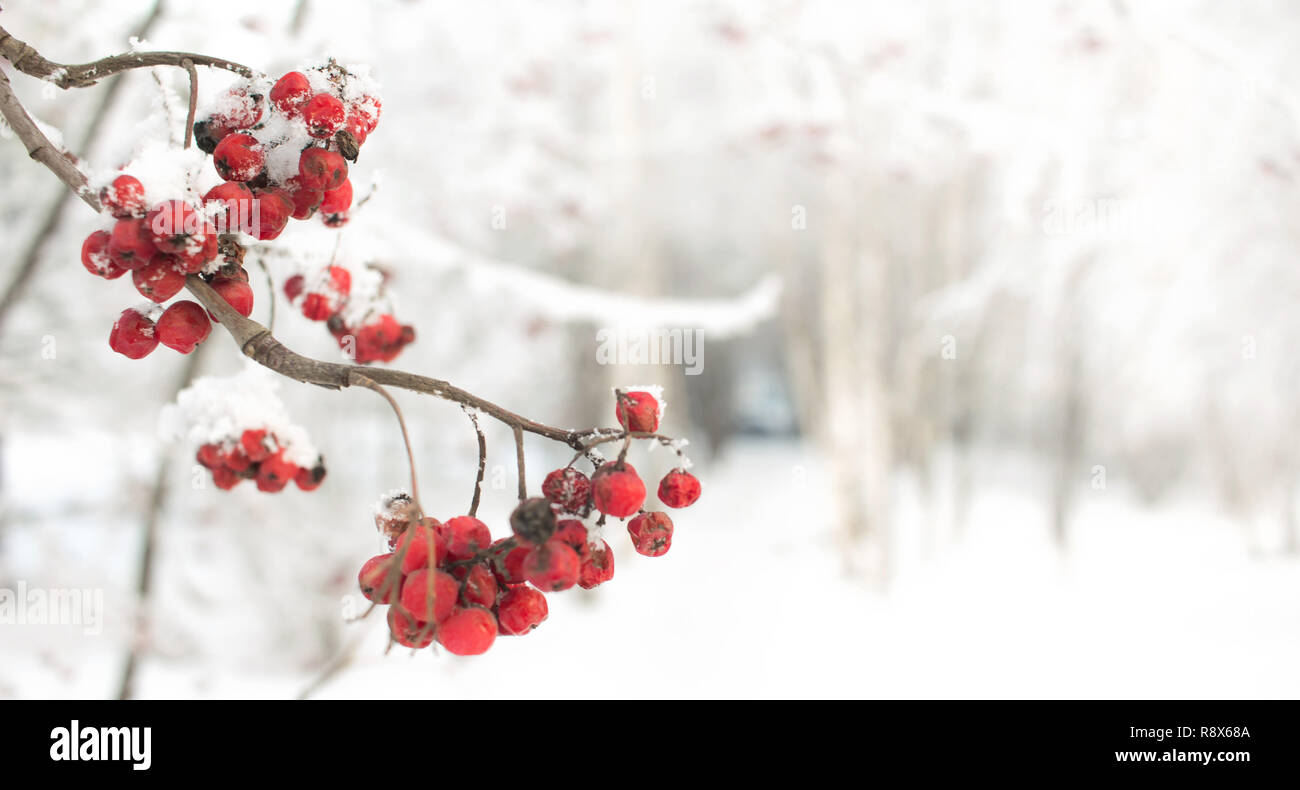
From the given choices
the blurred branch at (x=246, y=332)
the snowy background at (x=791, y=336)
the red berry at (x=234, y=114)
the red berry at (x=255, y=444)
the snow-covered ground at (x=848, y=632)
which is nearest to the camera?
the blurred branch at (x=246, y=332)

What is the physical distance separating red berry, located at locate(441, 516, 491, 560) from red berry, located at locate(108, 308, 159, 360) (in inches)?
6.4

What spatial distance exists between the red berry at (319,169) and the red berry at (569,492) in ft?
0.56

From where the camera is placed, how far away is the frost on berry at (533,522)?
299 mm

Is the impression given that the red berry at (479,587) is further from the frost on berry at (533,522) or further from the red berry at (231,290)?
the red berry at (231,290)

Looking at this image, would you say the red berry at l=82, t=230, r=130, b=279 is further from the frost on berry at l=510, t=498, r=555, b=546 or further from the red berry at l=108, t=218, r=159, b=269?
the frost on berry at l=510, t=498, r=555, b=546

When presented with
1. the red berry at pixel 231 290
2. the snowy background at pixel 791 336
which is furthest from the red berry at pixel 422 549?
the snowy background at pixel 791 336

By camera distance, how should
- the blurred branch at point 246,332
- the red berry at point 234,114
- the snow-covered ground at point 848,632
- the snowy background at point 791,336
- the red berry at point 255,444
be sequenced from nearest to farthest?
the blurred branch at point 246,332 < the red berry at point 234,114 < the red berry at point 255,444 < the snowy background at point 791,336 < the snow-covered ground at point 848,632

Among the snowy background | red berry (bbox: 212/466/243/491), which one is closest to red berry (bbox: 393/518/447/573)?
red berry (bbox: 212/466/243/491)

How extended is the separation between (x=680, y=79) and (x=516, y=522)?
5.20 m

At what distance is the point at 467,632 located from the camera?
0.31m
